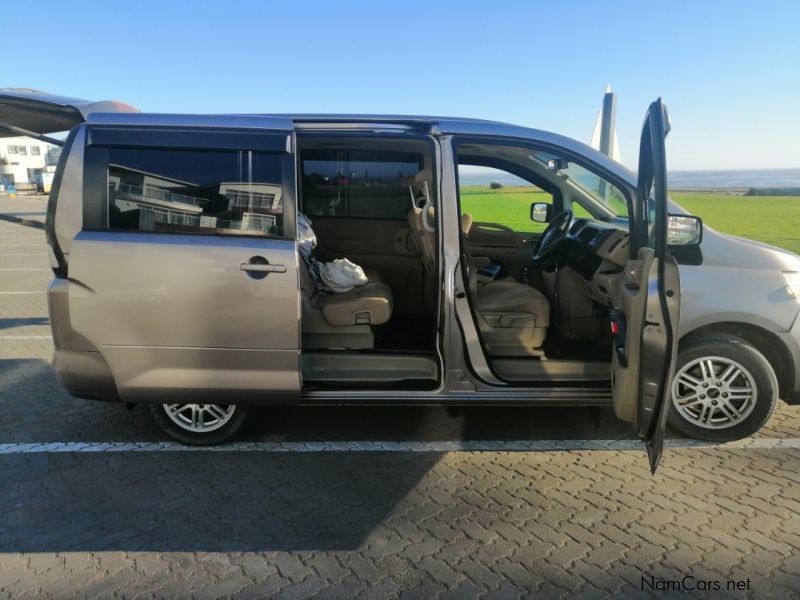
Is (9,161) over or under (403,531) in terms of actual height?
over

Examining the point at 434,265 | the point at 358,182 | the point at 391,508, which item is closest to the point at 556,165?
the point at 434,265

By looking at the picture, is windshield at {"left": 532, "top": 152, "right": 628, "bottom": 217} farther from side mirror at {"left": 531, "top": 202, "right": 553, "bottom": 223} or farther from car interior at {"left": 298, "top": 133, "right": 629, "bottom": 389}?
side mirror at {"left": 531, "top": 202, "right": 553, "bottom": 223}

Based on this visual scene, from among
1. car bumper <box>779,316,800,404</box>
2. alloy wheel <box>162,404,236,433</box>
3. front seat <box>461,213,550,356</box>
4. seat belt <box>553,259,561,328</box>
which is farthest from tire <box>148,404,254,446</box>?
car bumper <box>779,316,800,404</box>

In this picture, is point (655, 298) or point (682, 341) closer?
point (655, 298)

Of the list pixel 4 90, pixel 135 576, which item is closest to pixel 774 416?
pixel 135 576

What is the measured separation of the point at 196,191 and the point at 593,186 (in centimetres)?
261

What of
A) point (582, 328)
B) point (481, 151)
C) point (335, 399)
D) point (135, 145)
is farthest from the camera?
point (481, 151)

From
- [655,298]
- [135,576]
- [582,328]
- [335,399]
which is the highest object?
[655,298]

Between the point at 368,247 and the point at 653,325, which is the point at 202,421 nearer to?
the point at 368,247

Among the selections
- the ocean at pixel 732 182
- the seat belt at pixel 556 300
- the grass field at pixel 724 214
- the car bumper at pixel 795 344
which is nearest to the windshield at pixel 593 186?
the grass field at pixel 724 214

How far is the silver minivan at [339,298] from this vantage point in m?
3.13

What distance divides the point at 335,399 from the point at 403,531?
90 cm

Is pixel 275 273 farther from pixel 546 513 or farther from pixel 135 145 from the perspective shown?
pixel 546 513

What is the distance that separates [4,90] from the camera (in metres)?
4.18
